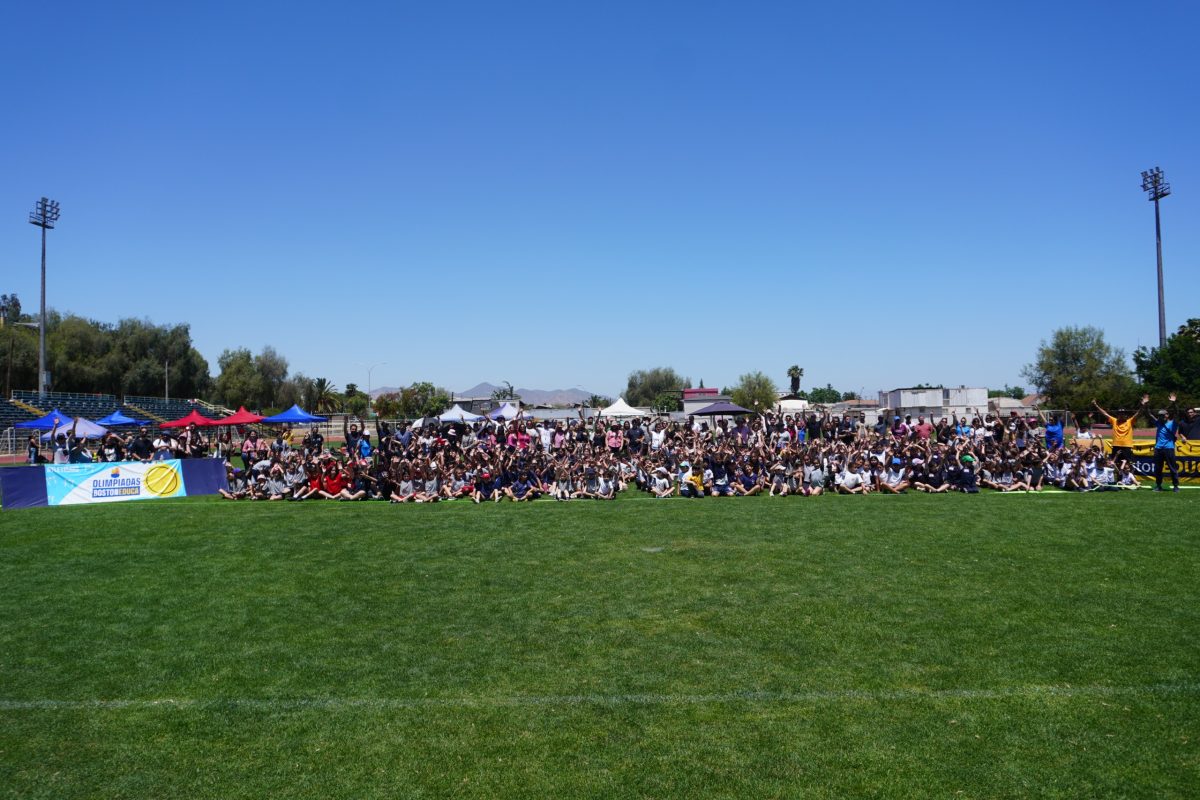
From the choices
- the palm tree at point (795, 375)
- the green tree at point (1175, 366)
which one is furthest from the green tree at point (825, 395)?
the green tree at point (1175, 366)

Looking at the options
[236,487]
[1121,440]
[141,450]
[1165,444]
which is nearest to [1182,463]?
[1121,440]

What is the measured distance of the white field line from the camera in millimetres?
5641

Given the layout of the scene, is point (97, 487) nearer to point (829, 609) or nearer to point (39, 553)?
point (39, 553)

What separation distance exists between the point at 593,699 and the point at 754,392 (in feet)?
240

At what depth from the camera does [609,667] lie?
251 inches

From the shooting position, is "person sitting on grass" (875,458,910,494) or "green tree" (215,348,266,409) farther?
"green tree" (215,348,266,409)

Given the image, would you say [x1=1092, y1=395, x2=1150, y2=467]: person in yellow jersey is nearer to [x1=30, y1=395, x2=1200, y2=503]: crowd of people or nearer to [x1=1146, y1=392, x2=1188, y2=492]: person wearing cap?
[x1=30, y1=395, x2=1200, y2=503]: crowd of people

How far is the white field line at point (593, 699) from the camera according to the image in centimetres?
564

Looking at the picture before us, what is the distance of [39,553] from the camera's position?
11.3m

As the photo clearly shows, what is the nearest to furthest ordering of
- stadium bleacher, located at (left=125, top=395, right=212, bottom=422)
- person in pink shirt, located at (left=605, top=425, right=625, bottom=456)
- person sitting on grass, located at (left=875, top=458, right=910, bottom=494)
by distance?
person sitting on grass, located at (left=875, top=458, right=910, bottom=494), person in pink shirt, located at (left=605, top=425, right=625, bottom=456), stadium bleacher, located at (left=125, top=395, right=212, bottom=422)

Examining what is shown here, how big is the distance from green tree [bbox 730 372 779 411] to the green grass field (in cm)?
6433

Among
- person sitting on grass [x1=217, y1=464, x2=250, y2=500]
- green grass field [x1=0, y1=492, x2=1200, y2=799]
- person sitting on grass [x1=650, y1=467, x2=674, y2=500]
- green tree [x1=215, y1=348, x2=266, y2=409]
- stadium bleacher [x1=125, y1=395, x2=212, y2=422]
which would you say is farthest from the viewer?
green tree [x1=215, y1=348, x2=266, y2=409]

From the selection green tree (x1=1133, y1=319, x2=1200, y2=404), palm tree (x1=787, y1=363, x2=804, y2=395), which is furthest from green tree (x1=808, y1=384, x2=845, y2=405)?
green tree (x1=1133, y1=319, x2=1200, y2=404)

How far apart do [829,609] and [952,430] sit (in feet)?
55.4
